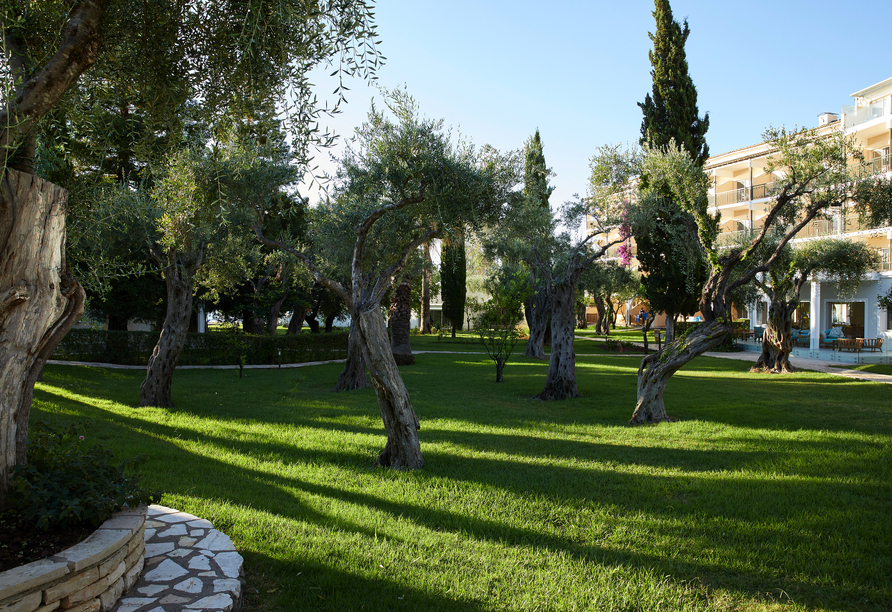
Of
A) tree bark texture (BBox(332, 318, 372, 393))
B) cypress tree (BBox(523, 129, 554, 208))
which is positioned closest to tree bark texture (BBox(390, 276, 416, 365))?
tree bark texture (BBox(332, 318, 372, 393))

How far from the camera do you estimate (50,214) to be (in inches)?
127

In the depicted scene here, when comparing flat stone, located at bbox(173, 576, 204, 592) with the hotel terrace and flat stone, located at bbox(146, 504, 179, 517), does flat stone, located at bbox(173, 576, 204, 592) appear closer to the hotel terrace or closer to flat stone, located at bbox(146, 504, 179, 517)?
flat stone, located at bbox(146, 504, 179, 517)

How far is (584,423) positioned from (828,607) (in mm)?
6616

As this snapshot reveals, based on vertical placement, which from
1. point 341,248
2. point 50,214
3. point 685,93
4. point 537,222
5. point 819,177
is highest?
point 685,93

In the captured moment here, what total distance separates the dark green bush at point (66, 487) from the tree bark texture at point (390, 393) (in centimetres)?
299

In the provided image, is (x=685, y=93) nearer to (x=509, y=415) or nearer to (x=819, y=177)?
(x=819, y=177)

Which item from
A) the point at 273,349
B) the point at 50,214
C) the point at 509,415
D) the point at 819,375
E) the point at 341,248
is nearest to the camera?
the point at 50,214

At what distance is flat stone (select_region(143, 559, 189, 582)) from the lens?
342 centimetres

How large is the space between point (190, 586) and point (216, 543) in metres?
0.63

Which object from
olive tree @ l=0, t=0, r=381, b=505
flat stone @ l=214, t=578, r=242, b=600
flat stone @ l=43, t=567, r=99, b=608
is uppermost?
olive tree @ l=0, t=0, r=381, b=505

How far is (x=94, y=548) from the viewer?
296cm

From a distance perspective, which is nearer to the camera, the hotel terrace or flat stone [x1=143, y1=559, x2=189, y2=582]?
flat stone [x1=143, y1=559, x2=189, y2=582]

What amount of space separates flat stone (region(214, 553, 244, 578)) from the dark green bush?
2.03 ft

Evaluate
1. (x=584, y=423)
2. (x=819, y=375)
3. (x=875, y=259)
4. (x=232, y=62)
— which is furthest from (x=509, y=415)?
(x=875, y=259)
